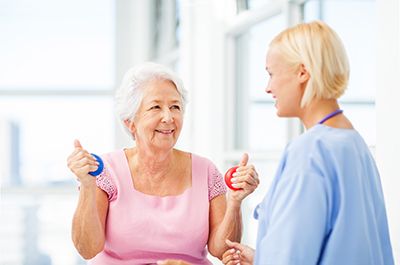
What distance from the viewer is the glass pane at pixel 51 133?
16.3 feet

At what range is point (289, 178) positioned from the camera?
1.46 meters

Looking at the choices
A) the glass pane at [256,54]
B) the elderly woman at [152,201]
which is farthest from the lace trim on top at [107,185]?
the glass pane at [256,54]

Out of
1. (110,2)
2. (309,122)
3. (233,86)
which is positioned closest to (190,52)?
(233,86)

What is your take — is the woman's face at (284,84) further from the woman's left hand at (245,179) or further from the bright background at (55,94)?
the bright background at (55,94)

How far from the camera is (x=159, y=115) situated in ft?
7.16

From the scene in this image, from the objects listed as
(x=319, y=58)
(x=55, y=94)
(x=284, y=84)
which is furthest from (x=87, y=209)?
(x=55, y=94)

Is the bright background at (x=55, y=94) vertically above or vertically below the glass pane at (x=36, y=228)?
above

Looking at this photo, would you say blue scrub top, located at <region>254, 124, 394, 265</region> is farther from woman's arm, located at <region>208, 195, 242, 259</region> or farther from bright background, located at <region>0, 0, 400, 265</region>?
bright background, located at <region>0, 0, 400, 265</region>

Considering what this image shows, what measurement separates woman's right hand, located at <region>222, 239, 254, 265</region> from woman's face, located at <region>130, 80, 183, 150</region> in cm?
41

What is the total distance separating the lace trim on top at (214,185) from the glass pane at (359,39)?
0.50 m

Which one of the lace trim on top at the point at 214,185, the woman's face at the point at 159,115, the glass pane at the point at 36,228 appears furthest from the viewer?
the glass pane at the point at 36,228

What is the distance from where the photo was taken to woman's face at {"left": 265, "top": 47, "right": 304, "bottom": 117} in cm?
151

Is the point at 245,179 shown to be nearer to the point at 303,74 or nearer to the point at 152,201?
the point at 152,201

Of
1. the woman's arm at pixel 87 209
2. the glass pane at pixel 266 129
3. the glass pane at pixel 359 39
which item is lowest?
the woman's arm at pixel 87 209
